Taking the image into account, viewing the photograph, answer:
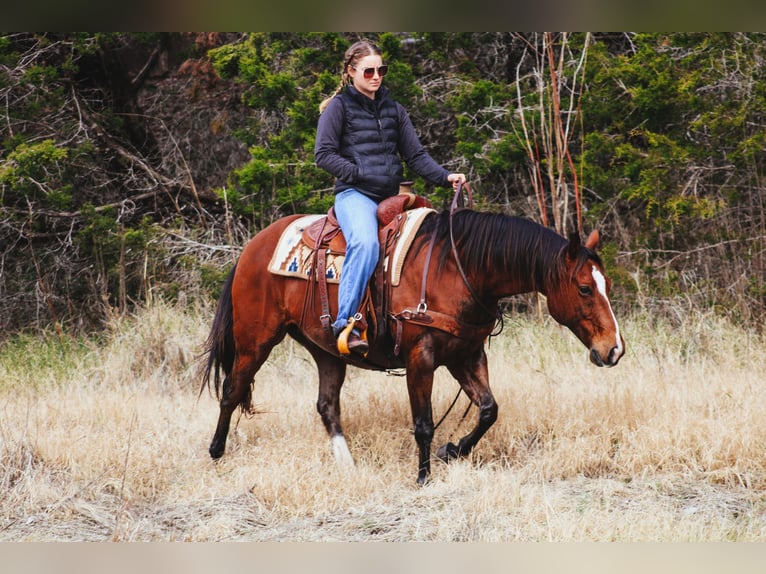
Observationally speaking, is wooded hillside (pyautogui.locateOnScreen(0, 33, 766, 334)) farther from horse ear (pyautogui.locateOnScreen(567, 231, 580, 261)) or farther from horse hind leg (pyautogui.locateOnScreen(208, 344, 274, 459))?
horse ear (pyautogui.locateOnScreen(567, 231, 580, 261))

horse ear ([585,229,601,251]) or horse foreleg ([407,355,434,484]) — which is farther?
horse foreleg ([407,355,434,484])

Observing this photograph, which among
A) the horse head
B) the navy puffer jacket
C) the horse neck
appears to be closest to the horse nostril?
the horse head

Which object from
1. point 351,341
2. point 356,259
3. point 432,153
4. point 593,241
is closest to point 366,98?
point 356,259

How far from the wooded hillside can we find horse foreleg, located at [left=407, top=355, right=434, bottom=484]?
12.0ft

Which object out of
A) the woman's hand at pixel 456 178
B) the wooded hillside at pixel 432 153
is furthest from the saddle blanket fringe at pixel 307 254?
the wooded hillside at pixel 432 153

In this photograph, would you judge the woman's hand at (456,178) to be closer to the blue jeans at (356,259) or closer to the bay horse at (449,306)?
the bay horse at (449,306)

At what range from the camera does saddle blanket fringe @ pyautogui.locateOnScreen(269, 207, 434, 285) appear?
17.9ft

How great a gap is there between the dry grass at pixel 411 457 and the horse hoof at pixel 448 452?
0.34 ft

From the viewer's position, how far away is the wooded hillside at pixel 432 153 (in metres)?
9.20

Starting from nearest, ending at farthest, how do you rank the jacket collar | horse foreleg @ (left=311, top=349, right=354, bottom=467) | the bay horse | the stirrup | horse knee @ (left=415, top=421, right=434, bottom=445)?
the bay horse < the stirrup < horse knee @ (left=415, top=421, right=434, bottom=445) < the jacket collar < horse foreleg @ (left=311, top=349, right=354, bottom=467)

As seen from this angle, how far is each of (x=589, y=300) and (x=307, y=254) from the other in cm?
189
